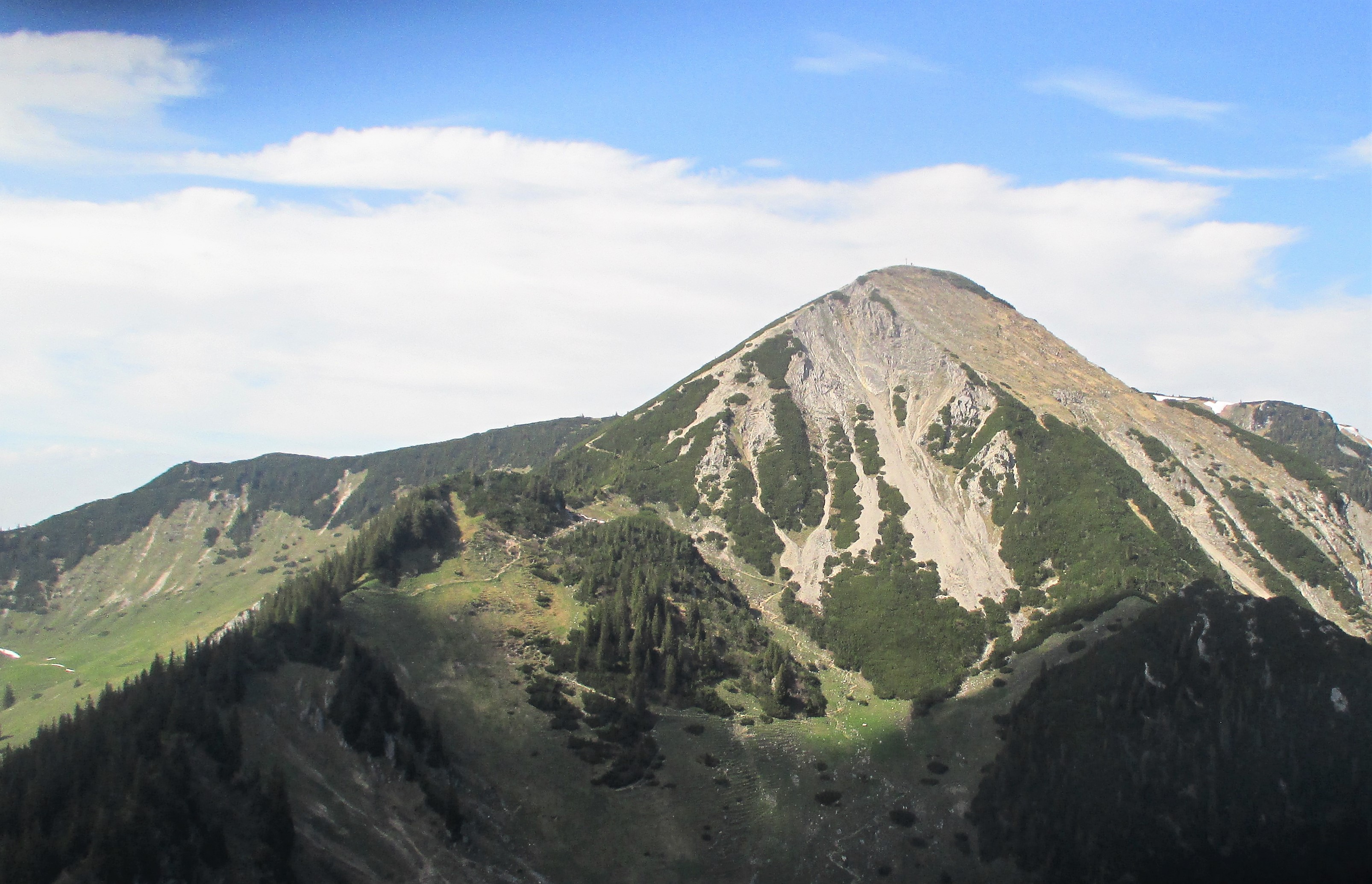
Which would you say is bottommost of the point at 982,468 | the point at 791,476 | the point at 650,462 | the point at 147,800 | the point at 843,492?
the point at 147,800

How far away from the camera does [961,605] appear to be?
13250 cm

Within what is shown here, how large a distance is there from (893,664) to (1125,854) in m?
50.8

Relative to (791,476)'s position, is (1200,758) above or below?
below

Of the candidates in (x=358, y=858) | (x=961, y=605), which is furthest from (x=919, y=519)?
(x=358, y=858)

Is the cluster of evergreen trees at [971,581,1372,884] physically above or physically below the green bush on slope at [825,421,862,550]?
below

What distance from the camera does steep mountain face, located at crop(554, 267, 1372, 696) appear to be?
129125 millimetres

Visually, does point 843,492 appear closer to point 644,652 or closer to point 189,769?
point 644,652

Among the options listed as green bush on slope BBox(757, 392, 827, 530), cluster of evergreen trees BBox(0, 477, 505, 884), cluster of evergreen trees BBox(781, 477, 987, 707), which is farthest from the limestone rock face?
cluster of evergreen trees BBox(0, 477, 505, 884)

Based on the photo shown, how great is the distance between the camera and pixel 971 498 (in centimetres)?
15625

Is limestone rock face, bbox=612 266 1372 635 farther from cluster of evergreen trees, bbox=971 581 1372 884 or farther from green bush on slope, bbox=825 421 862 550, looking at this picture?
cluster of evergreen trees, bbox=971 581 1372 884

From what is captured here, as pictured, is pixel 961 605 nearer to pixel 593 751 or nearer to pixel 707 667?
pixel 707 667

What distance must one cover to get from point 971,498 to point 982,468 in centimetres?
765

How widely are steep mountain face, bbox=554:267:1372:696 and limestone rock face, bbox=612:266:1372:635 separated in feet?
1.49

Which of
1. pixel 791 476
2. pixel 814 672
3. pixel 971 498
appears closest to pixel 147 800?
pixel 814 672
